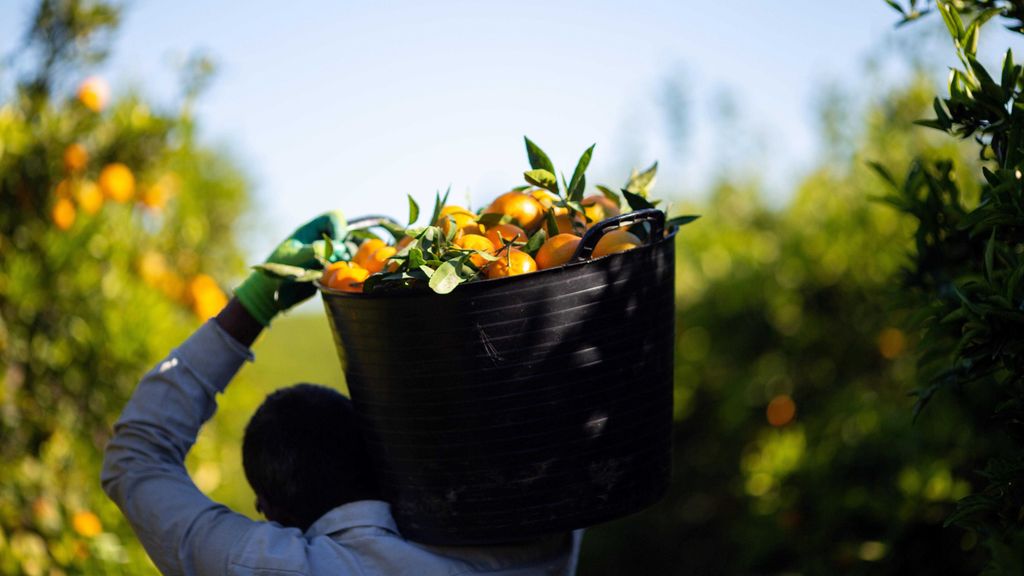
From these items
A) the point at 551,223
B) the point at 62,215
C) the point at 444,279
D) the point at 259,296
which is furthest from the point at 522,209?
the point at 62,215

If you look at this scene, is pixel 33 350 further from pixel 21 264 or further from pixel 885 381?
pixel 885 381

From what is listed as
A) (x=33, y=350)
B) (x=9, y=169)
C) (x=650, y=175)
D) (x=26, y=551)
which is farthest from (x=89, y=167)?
(x=650, y=175)

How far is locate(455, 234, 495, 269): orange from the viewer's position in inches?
58.2

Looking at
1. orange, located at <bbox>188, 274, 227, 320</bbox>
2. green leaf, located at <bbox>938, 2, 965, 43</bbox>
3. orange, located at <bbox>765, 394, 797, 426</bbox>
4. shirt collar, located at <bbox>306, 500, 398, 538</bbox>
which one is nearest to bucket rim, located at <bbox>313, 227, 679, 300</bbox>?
shirt collar, located at <bbox>306, 500, 398, 538</bbox>

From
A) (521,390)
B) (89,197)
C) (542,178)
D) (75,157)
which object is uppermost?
(75,157)

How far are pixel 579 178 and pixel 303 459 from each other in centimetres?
70

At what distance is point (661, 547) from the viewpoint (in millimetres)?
4383

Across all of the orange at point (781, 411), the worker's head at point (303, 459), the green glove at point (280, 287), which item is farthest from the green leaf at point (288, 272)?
the orange at point (781, 411)

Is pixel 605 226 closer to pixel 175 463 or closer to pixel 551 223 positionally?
pixel 551 223

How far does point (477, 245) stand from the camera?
4.91ft

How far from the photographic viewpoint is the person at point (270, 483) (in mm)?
1620

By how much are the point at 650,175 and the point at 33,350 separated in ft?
8.12

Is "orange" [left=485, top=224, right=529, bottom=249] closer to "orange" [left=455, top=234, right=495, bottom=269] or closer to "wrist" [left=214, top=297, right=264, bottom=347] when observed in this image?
"orange" [left=455, top=234, right=495, bottom=269]

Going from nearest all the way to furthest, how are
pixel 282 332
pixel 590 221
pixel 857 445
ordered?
pixel 590 221, pixel 857 445, pixel 282 332
